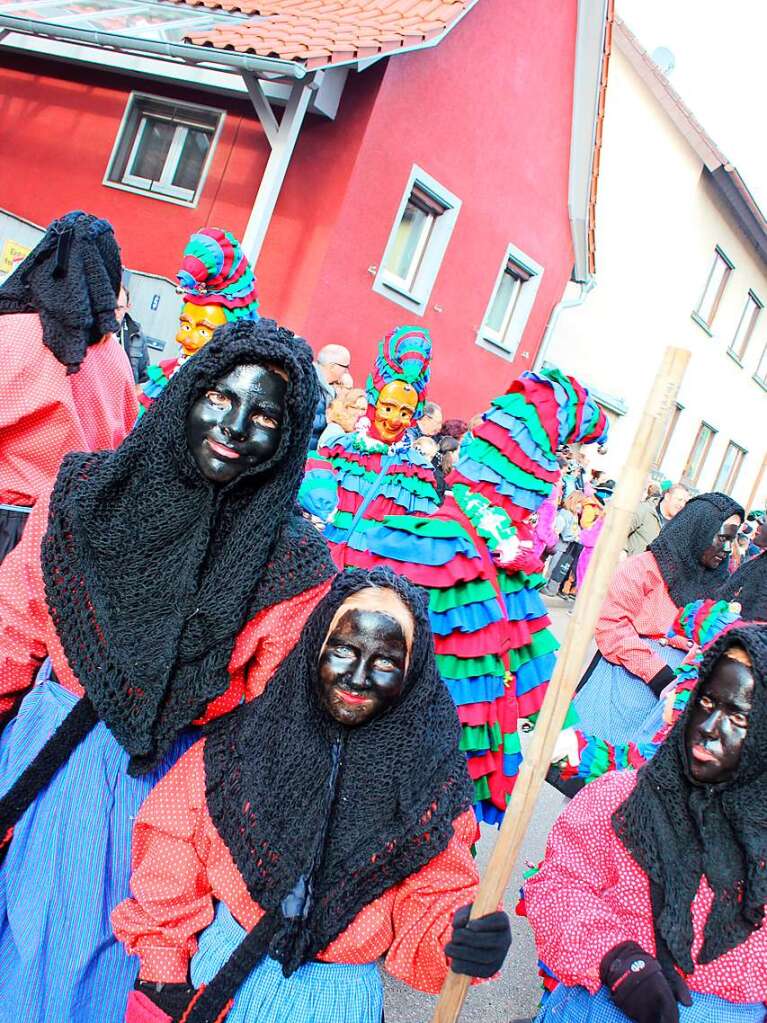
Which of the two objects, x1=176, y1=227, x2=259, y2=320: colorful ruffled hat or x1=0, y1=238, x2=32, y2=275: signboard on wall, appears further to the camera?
x1=0, y1=238, x2=32, y2=275: signboard on wall

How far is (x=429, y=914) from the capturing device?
219 cm

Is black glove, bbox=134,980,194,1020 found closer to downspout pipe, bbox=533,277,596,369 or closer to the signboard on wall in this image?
the signboard on wall

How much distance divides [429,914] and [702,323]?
18.5 meters

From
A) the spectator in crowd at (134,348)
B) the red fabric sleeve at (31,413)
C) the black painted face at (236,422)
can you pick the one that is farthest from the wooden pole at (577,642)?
the spectator in crowd at (134,348)

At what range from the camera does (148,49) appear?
904 cm

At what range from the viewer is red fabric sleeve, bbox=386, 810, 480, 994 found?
2.17 meters

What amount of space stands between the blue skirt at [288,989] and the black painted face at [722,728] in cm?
98

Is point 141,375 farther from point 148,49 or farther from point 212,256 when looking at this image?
point 148,49

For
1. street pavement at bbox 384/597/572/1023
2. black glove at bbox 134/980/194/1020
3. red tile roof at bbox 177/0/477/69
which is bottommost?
street pavement at bbox 384/597/572/1023

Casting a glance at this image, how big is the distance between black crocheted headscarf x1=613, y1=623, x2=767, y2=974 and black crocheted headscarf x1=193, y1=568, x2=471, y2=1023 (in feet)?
1.71

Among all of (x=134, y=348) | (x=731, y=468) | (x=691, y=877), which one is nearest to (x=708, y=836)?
(x=691, y=877)

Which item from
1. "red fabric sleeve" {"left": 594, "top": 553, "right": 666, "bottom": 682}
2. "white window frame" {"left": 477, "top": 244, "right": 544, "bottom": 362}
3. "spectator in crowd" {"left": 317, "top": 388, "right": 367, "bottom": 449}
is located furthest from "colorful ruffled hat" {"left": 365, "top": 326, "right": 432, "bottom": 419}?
"white window frame" {"left": 477, "top": 244, "right": 544, "bottom": 362}

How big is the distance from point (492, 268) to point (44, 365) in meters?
10.5

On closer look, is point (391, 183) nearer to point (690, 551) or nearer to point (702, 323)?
point (690, 551)
